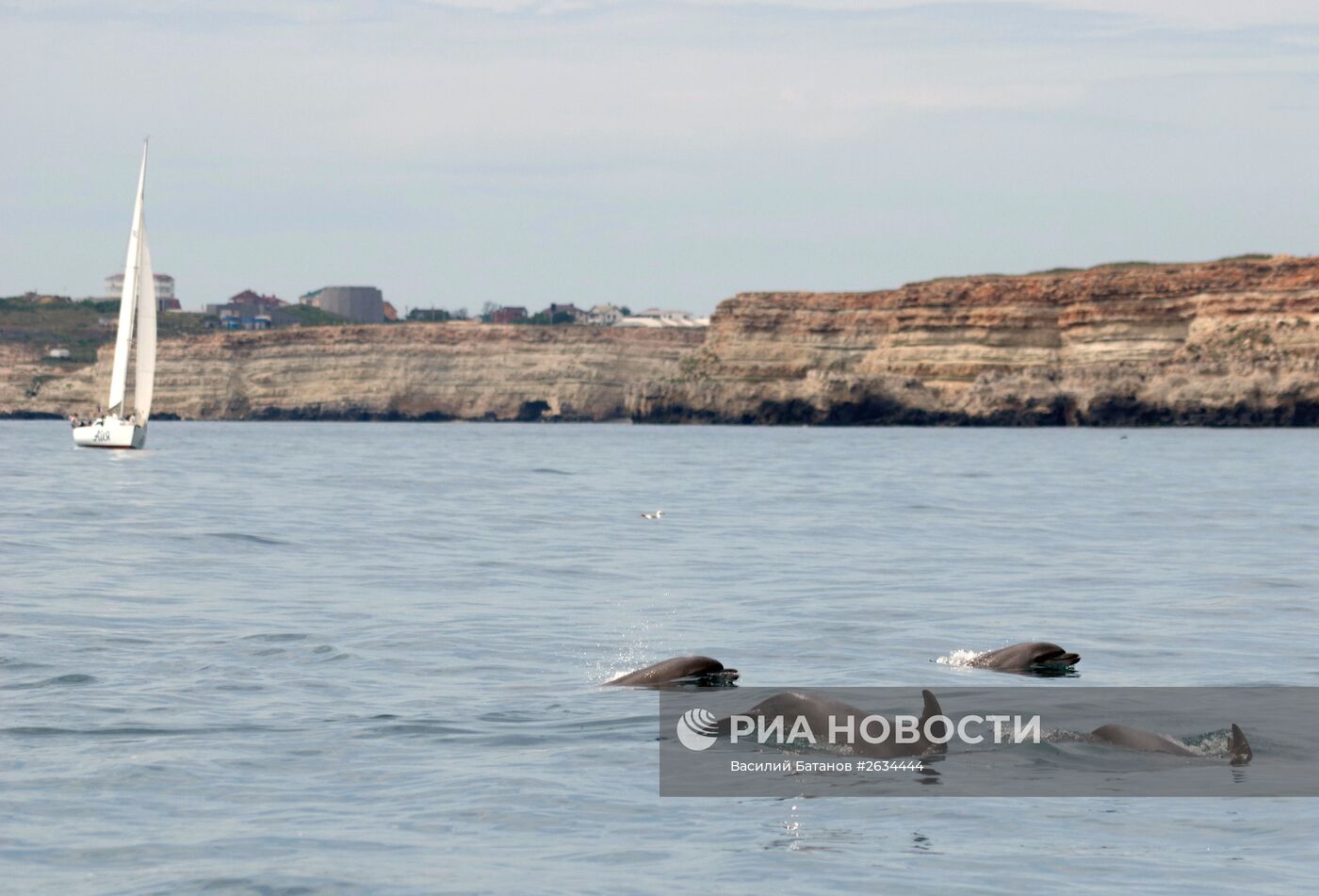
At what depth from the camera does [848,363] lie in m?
145

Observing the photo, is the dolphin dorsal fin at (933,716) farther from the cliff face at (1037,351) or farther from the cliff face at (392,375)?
the cliff face at (392,375)

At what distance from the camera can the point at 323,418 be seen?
18325 cm

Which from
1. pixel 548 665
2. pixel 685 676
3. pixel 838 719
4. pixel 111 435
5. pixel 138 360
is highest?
pixel 138 360

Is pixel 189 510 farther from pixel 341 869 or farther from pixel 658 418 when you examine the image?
pixel 658 418

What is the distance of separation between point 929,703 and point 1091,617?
9.70 m

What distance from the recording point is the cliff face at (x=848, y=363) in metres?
122

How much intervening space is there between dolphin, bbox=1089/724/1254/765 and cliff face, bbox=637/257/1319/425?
11222cm

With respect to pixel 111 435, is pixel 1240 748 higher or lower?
lower

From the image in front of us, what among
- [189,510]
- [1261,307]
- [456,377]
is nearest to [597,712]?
[189,510]

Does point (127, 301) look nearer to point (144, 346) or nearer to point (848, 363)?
point (144, 346)

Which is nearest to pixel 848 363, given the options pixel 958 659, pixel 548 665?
pixel 958 659

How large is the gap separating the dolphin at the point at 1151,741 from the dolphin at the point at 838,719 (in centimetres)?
130

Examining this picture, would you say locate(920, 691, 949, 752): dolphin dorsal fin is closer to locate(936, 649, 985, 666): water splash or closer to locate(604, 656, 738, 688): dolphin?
locate(604, 656, 738, 688): dolphin

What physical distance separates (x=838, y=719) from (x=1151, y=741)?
2.51m
